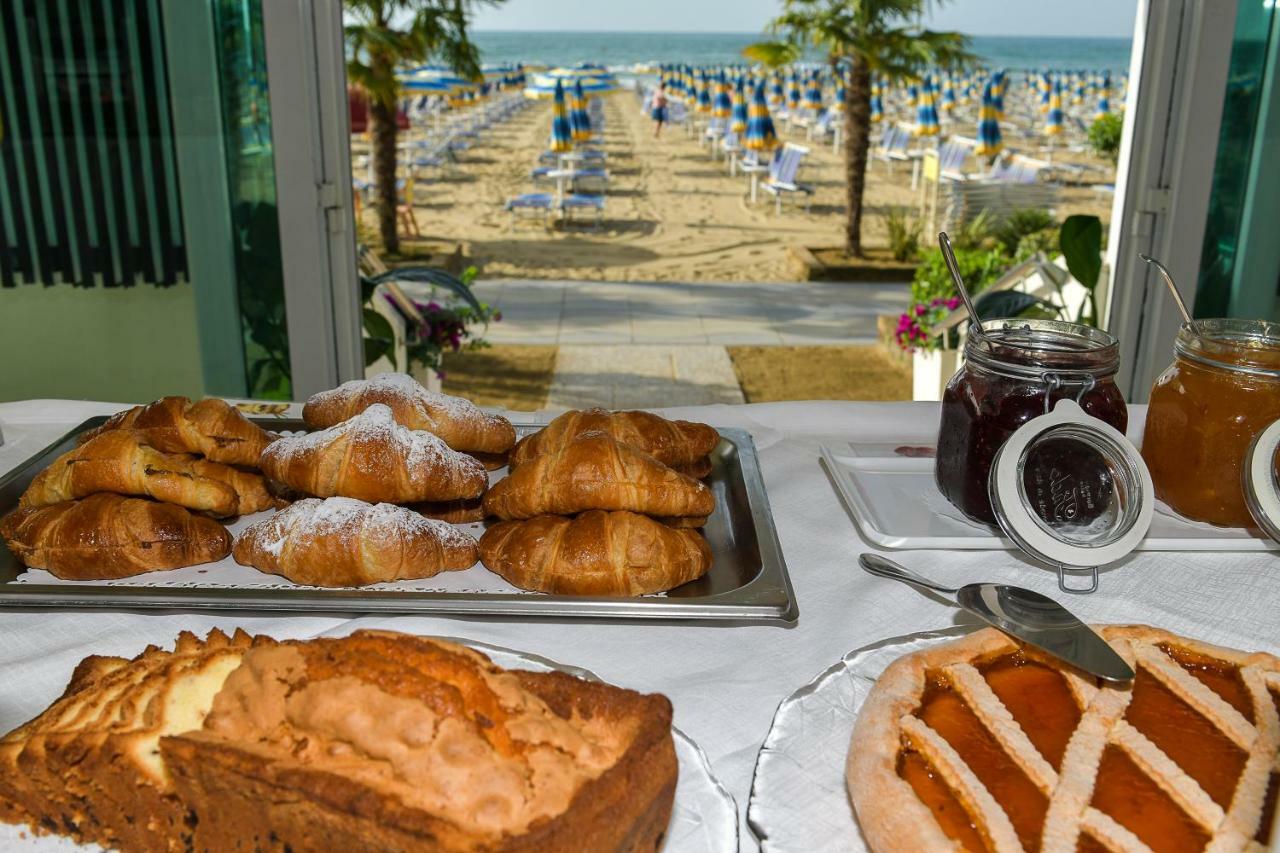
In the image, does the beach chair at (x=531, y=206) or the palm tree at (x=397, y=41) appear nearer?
the palm tree at (x=397, y=41)

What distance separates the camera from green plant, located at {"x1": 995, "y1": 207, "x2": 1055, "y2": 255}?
8.18 meters

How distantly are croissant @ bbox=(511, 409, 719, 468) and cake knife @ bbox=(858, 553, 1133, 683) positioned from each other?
1.39 ft

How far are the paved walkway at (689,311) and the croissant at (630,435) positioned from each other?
5128 millimetres

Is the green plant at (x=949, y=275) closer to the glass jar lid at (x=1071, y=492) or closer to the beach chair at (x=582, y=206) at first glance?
the glass jar lid at (x=1071, y=492)

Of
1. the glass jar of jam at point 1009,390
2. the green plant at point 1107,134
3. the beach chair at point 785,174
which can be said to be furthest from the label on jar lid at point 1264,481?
the green plant at point 1107,134

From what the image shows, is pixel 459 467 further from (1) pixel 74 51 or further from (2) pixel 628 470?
(1) pixel 74 51

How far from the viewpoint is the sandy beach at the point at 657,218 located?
9.20 meters

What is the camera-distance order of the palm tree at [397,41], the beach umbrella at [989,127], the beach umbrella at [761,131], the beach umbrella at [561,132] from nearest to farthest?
the palm tree at [397,41]
the beach umbrella at [989,127]
the beach umbrella at [561,132]
the beach umbrella at [761,131]

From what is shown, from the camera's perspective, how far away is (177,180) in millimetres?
2744

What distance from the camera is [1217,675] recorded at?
0.82 meters

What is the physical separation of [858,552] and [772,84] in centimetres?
2582

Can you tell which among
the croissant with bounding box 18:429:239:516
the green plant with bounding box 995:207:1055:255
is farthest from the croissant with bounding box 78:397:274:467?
the green plant with bounding box 995:207:1055:255

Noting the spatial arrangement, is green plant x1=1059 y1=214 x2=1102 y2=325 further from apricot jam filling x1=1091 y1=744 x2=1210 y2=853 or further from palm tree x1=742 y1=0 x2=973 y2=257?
palm tree x1=742 y1=0 x2=973 y2=257

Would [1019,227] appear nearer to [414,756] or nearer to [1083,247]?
[1083,247]
